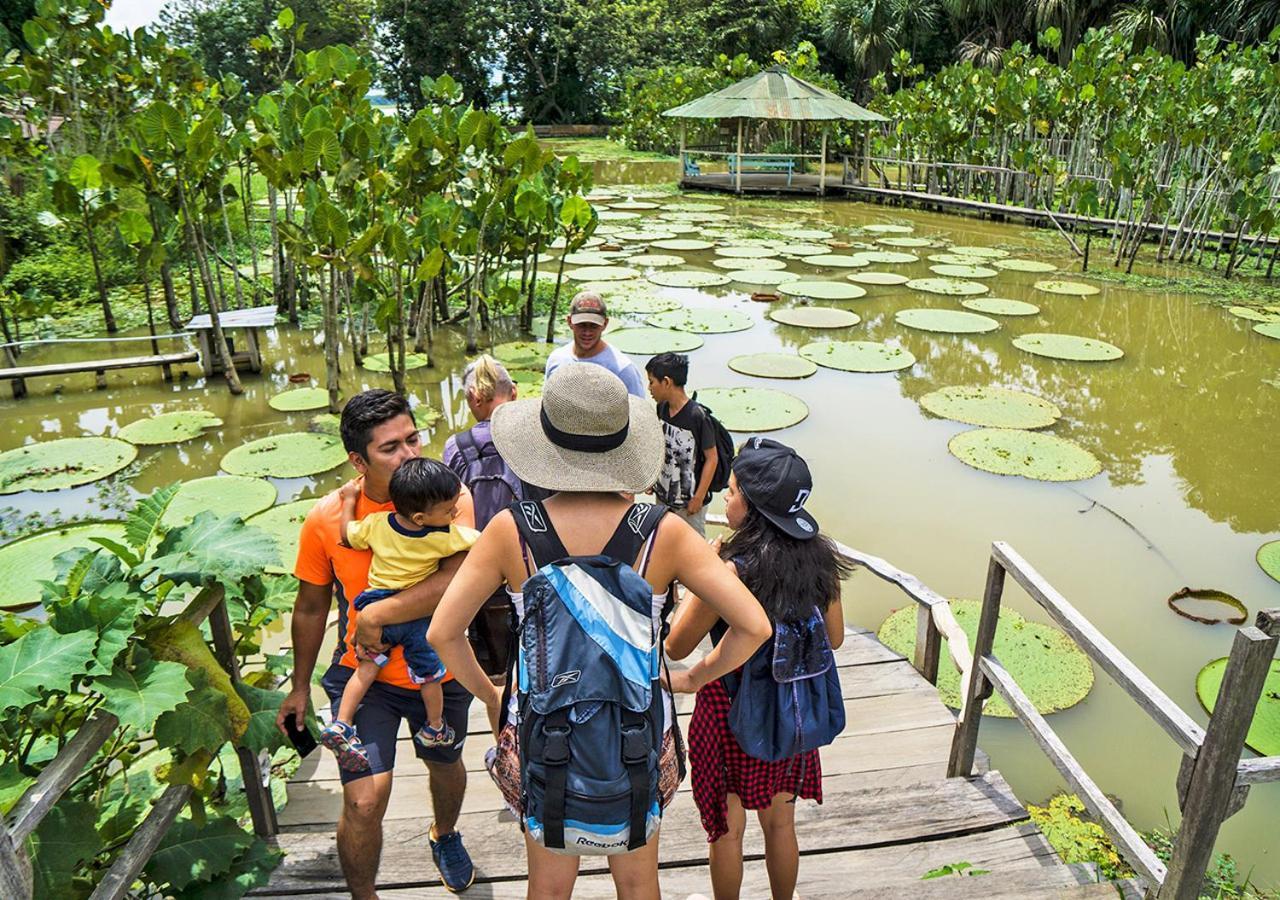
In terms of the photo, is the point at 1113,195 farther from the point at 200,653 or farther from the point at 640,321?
the point at 200,653

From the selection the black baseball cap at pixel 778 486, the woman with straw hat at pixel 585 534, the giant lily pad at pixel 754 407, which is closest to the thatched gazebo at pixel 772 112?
the giant lily pad at pixel 754 407

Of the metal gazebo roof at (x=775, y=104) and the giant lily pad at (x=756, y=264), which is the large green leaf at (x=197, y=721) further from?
the metal gazebo roof at (x=775, y=104)

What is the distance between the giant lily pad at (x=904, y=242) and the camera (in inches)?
457

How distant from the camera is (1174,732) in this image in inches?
64.2

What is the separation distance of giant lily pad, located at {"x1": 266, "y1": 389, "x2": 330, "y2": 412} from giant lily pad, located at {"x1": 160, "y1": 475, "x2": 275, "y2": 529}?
1.18 meters

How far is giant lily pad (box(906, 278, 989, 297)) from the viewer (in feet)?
29.9

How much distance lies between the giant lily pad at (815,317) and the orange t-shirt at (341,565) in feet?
22.6

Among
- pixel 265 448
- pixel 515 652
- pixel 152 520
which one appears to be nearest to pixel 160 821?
pixel 152 520

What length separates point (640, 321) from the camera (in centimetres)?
814

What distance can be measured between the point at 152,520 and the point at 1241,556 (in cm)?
490

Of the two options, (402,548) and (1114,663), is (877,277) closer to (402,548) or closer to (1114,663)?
(1114,663)

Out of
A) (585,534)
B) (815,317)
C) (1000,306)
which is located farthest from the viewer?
(1000,306)

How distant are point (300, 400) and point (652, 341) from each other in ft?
10.0

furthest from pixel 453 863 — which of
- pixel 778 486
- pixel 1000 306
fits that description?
pixel 1000 306
